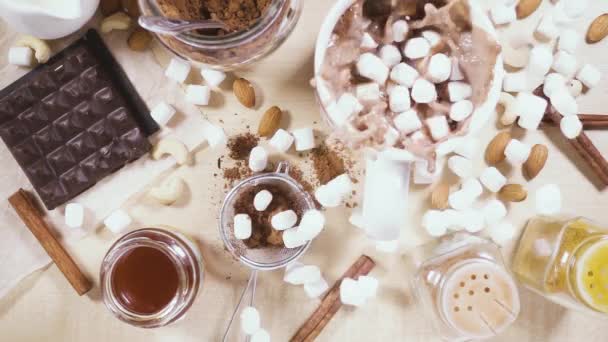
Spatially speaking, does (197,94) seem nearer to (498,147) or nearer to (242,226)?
(242,226)

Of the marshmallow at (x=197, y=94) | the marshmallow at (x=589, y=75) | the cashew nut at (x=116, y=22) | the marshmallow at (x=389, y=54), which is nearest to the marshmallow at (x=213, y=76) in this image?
the marshmallow at (x=197, y=94)

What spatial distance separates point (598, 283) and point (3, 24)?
83 cm

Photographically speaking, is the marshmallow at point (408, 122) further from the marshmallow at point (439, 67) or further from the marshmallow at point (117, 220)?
the marshmallow at point (117, 220)

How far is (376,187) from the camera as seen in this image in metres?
0.66

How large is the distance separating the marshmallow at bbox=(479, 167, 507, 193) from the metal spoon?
0.39 m

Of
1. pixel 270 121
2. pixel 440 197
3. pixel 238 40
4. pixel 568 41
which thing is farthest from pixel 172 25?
pixel 568 41

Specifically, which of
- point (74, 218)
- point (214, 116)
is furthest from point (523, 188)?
point (74, 218)

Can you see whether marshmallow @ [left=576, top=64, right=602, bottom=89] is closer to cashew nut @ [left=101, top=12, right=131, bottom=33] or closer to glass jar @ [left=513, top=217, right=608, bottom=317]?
glass jar @ [left=513, top=217, right=608, bottom=317]

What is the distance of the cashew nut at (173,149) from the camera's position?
815mm

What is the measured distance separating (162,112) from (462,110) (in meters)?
0.38

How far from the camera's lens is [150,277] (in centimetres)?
81

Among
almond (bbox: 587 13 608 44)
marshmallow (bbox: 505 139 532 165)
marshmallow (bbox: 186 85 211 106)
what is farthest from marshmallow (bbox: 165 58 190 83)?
almond (bbox: 587 13 608 44)

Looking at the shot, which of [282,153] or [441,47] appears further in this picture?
[282,153]

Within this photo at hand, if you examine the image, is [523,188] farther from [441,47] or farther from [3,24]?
[3,24]
